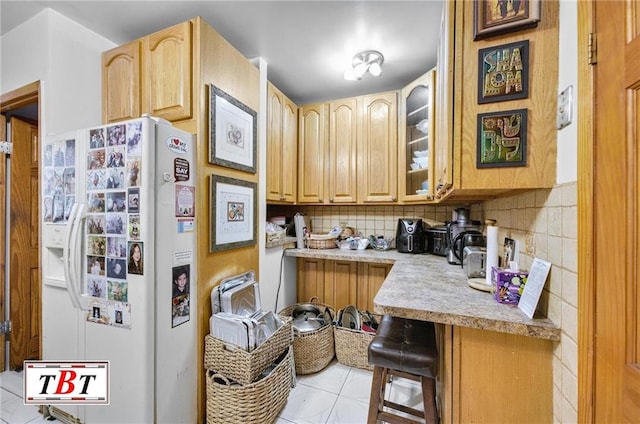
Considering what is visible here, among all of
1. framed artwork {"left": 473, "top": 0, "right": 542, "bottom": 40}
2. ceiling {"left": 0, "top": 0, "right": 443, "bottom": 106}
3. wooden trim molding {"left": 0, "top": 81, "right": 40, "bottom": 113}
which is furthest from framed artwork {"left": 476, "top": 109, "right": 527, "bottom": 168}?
wooden trim molding {"left": 0, "top": 81, "right": 40, "bottom": 113}

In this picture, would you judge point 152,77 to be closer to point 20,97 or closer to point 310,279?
point 20,97

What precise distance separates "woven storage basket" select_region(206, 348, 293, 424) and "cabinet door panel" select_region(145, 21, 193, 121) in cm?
153

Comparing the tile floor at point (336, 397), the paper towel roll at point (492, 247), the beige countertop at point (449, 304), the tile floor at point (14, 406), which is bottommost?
the tile floor at point (336, 397)

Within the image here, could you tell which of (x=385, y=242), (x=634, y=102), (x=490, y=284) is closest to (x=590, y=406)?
(x=490, y=284)

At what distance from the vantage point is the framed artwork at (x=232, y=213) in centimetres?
154

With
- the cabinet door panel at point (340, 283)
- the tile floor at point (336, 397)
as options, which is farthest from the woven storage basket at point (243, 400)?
the cabinet door panel at point (340, 283)

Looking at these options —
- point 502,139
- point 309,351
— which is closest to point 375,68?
point 502,139

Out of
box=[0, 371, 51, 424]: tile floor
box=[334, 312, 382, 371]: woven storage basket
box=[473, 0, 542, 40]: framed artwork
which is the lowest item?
box=[0, 371, 51, 424]: tile floor

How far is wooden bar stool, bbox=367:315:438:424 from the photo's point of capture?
3.68 ft

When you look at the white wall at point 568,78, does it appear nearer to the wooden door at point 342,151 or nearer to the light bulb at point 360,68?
the light bulb at point 360,68

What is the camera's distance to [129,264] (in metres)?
1.22

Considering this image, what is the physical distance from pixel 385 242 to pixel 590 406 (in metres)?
1.88

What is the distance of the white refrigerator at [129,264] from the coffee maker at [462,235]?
169cm

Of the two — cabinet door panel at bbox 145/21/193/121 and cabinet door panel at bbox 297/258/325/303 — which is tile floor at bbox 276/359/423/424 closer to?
cabinet door panel at bbox 297/258/325/303
